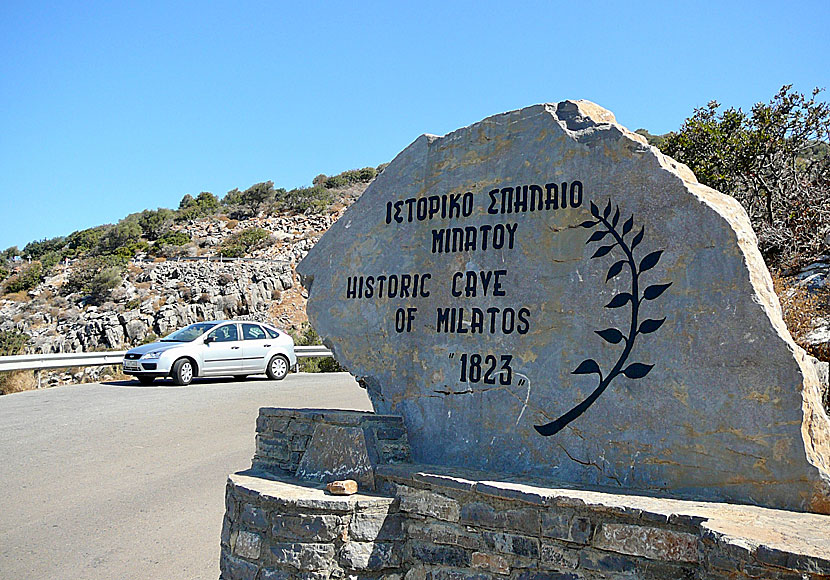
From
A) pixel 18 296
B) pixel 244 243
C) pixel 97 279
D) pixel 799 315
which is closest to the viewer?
pixel 799 315

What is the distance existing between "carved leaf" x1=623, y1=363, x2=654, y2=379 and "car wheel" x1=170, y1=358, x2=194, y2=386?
42.5 feet

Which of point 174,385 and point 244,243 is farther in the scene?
point 244,243

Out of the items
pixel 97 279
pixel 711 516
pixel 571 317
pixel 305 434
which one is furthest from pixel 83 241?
pixel 711 516

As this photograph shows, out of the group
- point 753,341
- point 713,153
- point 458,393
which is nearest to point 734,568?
point 753,341

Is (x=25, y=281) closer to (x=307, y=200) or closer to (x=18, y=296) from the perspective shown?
(x=18, y=296)

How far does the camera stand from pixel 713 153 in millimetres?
15945

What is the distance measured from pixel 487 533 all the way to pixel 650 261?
1.97 metres

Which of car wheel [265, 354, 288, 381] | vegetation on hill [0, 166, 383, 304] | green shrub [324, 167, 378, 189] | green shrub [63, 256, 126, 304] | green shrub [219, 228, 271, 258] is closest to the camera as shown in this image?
car wheel [265, 354, 288, 381]

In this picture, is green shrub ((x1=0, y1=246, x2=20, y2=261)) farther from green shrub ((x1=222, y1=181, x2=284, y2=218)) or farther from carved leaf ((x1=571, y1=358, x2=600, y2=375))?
carved leaf ((x1=571, y1=358, x2=600, y2=375))

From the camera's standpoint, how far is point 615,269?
4.77 m

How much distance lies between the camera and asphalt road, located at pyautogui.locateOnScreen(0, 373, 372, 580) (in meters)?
6.24

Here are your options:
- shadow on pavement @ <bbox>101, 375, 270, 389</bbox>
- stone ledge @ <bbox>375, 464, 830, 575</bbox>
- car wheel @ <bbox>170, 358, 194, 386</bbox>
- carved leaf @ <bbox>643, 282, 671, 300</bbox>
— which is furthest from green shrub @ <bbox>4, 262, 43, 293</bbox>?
carved leaf @ <bbox>643, 282, 671, 300</bbox>

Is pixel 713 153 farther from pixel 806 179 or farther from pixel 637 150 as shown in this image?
pixel 637 150

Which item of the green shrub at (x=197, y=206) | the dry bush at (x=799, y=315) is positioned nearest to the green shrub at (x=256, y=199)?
the green shrub at (x=197, y=206)
